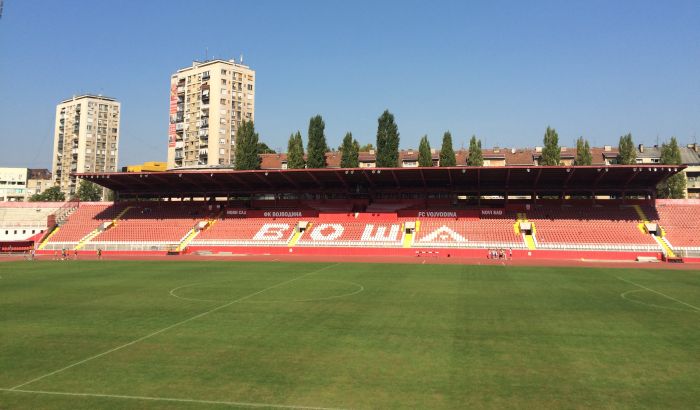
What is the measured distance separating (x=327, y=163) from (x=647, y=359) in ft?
253

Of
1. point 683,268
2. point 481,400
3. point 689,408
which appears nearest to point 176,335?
point 481,400

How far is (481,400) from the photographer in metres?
10.4

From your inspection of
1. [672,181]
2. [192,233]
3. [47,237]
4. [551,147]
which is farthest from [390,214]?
[672,181]

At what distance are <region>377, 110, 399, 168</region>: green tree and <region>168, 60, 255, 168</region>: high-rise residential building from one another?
50.0 meters

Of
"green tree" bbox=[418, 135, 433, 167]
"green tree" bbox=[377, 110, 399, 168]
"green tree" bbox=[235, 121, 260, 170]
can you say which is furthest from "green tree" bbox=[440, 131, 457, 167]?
"green tree" bbox=[235, 121, 260, 170]

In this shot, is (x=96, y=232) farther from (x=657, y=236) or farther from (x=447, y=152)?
(x=657, y=236)

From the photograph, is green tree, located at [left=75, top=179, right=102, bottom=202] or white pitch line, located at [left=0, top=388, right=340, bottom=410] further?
green tree, located at [left=75, top=179, right=102, bottom=202]

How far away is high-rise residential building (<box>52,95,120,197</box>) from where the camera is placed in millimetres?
136250

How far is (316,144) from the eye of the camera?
8144cm

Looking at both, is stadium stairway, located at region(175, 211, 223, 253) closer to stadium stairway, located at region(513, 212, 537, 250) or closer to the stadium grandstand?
the stadium grandstand

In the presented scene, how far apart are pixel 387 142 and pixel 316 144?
1292 centimetres

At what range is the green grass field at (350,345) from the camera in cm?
1072

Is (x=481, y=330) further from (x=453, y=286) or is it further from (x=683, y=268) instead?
(x=683, y=268)

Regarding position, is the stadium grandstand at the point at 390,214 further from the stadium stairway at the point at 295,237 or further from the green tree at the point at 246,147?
the green tree at the point at 246,147
